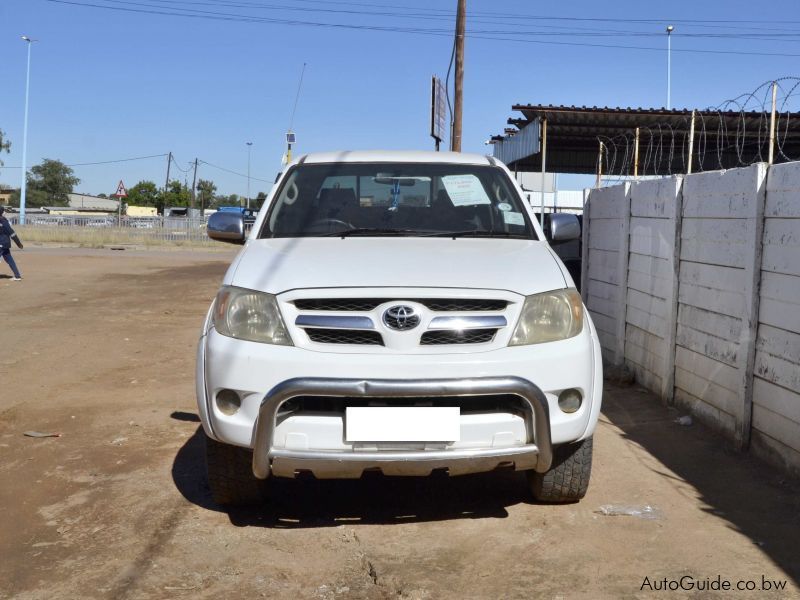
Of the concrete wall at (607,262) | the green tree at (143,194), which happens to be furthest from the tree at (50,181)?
the concrete wall at (607,262)

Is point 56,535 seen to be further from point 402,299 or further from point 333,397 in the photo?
point 402,299

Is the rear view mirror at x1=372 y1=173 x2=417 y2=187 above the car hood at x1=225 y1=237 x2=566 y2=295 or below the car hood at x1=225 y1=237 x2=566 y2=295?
above

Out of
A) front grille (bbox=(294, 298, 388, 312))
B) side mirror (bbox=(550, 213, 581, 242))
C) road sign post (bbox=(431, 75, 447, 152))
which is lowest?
front grille (bbox=(294, 298, 388, 312))

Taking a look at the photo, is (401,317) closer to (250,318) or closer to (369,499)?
(250,318)

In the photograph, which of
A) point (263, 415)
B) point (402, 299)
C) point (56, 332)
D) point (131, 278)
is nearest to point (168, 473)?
point (263, 415)

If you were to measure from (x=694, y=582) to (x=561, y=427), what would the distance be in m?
0.79

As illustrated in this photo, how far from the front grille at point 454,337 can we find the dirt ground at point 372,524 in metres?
0.90

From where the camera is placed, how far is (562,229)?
5.04 m

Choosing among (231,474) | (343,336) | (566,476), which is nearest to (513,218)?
(566,476)

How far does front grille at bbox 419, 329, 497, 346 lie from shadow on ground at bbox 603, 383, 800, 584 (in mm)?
1529

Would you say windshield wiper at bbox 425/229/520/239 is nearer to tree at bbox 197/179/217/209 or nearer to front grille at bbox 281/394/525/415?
front grille at bbox 281/394/525/415

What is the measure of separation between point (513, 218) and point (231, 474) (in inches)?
83.1

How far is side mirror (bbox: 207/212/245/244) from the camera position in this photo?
5172mm

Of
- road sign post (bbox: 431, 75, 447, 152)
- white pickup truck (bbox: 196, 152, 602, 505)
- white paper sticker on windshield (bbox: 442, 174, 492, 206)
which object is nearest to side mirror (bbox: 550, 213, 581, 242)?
white paper sticker on windshield (bbox: 442, 174, 492, 206)
